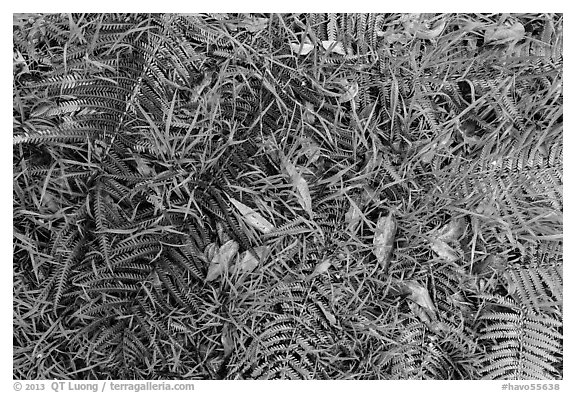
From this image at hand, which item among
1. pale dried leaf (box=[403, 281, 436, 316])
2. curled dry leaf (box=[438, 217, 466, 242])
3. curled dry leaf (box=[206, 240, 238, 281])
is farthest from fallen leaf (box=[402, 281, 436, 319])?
curled dry leaf (box=[206, 240, 238, 281])

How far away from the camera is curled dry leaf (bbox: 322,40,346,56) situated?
2467mm

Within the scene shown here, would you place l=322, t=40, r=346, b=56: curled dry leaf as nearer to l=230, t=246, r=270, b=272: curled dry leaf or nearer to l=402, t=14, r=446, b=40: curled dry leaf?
l=402, t=14, r=446, b=40: curled dry leaf

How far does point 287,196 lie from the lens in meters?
2.44

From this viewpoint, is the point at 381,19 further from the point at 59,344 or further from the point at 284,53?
the point at 59,344

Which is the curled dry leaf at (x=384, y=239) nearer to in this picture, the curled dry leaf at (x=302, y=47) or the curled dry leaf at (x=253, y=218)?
the curled dry leaf at (x=253, y=218)

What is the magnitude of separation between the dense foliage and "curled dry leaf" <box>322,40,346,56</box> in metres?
0.04

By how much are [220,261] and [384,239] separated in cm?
79

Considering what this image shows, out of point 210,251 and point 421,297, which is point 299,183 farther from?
point 421,297

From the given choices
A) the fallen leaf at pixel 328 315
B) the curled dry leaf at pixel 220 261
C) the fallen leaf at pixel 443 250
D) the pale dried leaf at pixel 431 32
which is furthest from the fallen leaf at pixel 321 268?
the pale dried leaf at pixel 431 32

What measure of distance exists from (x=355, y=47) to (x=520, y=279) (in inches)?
54.3

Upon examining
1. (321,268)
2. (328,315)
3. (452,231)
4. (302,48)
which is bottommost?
(328,315)

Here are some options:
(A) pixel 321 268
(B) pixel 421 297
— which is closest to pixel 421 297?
(B) pixel 421 297

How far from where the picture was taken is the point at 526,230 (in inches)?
96.0
